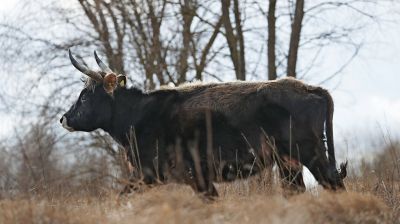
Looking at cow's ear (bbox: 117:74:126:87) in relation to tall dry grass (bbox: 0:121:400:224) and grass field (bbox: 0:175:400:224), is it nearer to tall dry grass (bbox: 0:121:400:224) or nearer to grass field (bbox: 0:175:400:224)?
tall dry grass (bbox: 0:121:400:224)

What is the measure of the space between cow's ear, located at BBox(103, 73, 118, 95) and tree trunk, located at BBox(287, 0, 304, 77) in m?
8.60

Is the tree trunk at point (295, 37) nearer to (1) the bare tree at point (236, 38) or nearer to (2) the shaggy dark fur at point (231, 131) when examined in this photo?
(1) the bare tree at point (236, 38)

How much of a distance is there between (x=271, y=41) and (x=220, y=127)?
31.1 ft

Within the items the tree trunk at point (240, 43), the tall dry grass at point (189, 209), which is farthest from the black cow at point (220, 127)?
the tree trunk at point (240, 43)

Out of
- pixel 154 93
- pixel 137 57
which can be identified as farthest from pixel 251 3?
pixel 154 93

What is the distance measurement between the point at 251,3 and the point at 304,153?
1040 centimetres

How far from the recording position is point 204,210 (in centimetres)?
830

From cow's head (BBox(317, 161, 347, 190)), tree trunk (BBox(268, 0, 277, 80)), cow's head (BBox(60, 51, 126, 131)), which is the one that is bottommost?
cow's head (BBox(317, 161, 347, 190))

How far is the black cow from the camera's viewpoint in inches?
426

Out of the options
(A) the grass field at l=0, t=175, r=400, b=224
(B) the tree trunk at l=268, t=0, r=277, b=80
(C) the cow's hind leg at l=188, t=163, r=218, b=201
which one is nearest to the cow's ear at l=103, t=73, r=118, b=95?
(C) the cow's hind leg at l=188, t=163, r=218, b=201

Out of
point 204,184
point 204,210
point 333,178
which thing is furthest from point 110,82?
point 204,210

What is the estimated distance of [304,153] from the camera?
10.8m

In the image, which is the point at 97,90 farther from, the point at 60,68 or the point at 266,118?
the point at 60,68

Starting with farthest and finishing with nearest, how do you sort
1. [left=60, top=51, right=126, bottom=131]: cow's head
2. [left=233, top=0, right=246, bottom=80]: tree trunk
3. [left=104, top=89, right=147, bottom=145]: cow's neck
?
[left=233, top=0, right=246, bottom=80]: tree trunk, [left=60, top=51, right=126, bottom=131]: cow's head, [left=104, top=89, right=147, bottom=145]: cow's neck
